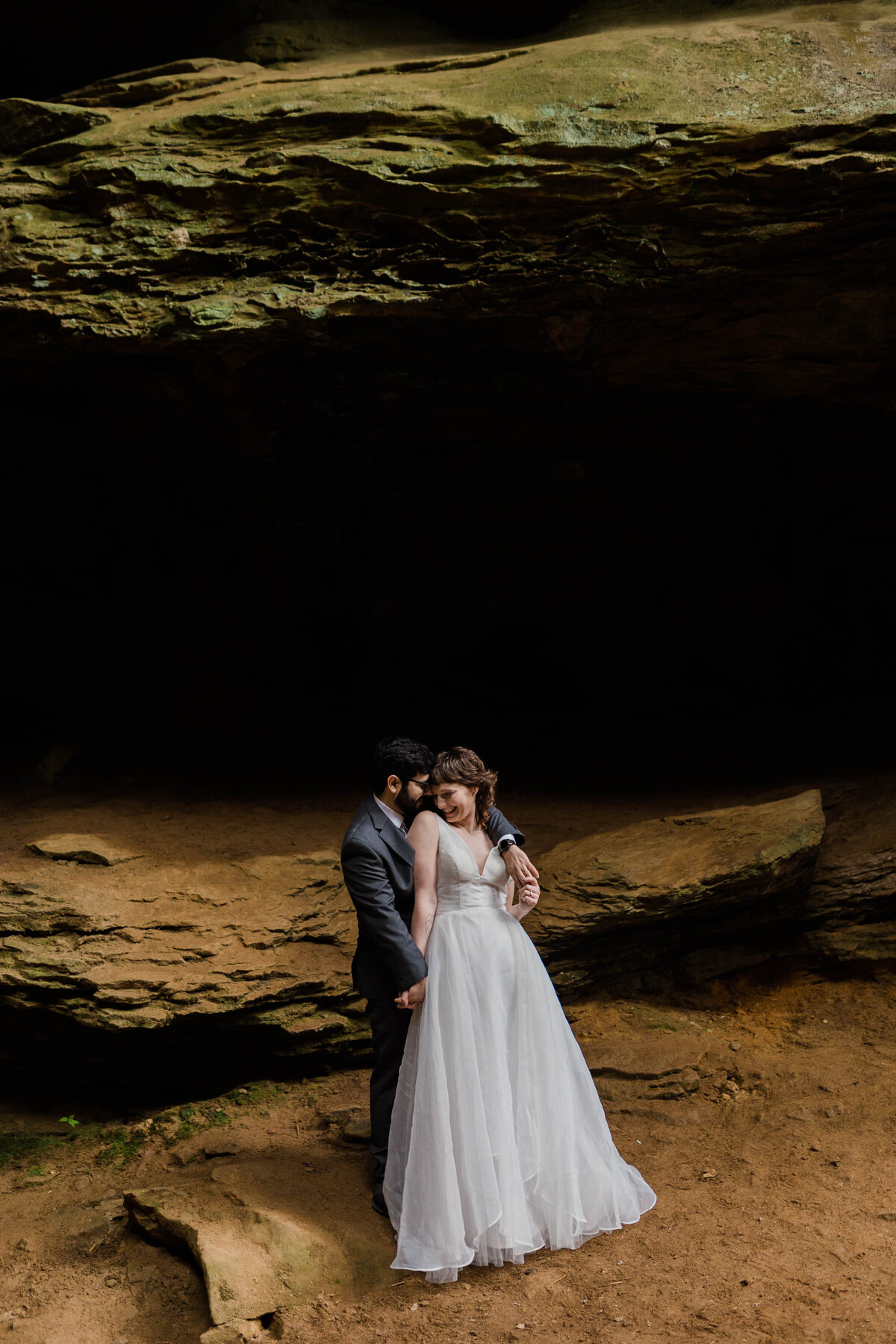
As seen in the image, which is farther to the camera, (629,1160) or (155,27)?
(155,27)

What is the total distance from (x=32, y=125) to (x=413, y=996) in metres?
6.63

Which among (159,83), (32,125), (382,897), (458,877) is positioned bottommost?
(382,897)

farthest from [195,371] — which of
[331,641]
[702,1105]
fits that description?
[702,1105]

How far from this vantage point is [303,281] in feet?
20.3

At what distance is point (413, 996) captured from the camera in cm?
389

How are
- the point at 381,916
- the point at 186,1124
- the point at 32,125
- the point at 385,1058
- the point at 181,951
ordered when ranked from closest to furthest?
the point at 381,916 → the point at 385,1058 → the point at 186,1124 → the point at 181,951 → the point at 32,125

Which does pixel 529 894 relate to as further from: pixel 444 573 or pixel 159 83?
pixel 159 83

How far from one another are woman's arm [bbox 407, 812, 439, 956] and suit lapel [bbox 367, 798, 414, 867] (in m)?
0.21

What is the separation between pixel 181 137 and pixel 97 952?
5.50 m

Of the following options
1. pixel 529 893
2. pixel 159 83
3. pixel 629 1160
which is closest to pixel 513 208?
pixel 159 83

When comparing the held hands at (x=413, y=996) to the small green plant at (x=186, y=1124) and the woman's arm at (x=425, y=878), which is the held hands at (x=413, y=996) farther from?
the small green plant at (x=186, y=1124)

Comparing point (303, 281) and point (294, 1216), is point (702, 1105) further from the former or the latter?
point (303, 281)

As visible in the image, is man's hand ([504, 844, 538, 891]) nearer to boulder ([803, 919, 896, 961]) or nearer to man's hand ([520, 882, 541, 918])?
man's hand ([520, 882, 541, 918])

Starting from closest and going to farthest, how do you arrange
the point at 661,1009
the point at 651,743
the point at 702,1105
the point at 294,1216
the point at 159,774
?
the point at 294,1216 < the point at 702,1105 < the point at 661,1009 < the point at 159,774 < the point at 651,743
